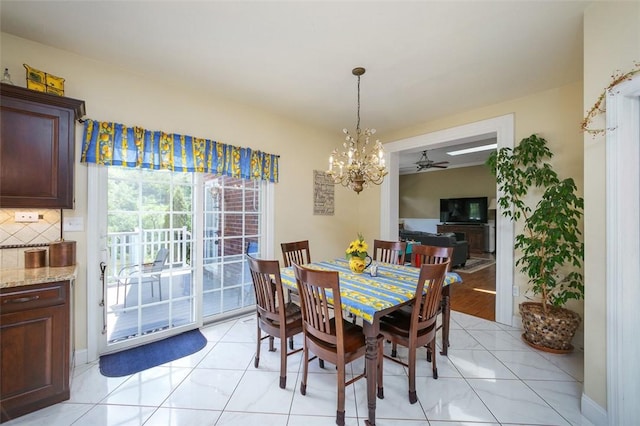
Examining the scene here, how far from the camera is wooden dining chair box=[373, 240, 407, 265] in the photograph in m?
3.01

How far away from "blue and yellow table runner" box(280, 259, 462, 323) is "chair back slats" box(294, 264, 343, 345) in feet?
0.51

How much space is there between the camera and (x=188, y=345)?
2.56 meters

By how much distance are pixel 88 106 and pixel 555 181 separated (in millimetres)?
4525

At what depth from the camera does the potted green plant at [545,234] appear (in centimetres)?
232

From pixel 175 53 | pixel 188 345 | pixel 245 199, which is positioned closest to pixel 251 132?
pixel 245 199

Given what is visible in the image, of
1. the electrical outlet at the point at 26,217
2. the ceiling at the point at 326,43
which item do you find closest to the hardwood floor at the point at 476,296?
the ceiling at the point at 326,43

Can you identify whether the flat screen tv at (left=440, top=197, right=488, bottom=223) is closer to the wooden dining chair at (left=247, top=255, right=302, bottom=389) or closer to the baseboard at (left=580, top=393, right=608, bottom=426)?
the baseboard at (left=580, top=393, right=608, bottom=426)

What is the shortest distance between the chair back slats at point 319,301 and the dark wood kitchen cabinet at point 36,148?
6.41ft

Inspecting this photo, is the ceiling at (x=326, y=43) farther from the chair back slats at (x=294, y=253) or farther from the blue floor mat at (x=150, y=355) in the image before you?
the blue floor mat at (x=150, y=355)

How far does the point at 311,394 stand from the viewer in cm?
187

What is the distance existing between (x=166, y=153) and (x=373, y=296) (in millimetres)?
2443

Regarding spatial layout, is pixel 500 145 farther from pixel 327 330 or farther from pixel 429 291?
pixel 327 330

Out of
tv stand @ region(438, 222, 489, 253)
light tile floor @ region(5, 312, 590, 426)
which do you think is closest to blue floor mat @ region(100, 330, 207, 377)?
light tile floor @ region(5, 312, 590, 426)

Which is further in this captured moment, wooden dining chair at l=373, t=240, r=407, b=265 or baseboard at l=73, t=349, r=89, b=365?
wooden dining chair at l=373, t=240, r=407, b=265
